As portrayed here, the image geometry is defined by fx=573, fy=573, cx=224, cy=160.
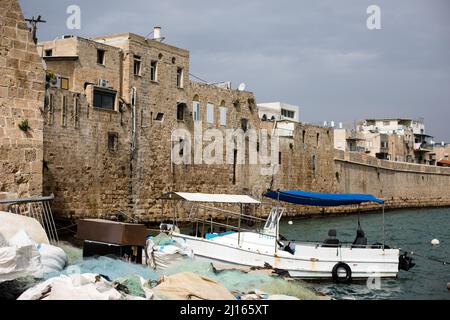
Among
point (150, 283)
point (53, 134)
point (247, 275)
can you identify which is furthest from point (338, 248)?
point (53, 134)

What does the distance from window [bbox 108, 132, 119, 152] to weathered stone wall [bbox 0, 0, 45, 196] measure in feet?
43.1

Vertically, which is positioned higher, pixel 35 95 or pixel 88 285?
pixel 35 95

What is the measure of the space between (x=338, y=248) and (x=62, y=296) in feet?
37.4

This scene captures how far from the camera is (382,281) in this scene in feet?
57.7

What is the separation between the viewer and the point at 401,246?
26.2m

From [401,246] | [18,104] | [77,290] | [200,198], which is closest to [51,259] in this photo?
Answer: [77,290]

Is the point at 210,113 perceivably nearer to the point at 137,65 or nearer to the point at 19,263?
the point at 137,65

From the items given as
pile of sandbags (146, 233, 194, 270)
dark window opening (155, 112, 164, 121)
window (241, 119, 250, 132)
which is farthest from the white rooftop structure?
pile of sandbags (146, 233, 194, 270)

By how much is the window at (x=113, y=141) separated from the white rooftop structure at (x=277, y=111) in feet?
95.1

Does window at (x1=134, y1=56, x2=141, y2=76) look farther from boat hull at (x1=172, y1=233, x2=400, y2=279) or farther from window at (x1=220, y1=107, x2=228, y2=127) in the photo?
boat hull at (x1=172, y1=233, x2=400, y2=279)

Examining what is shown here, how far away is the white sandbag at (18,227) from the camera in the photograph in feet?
33.7

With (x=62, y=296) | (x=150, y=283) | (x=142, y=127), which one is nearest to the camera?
(x=62, y=296)
